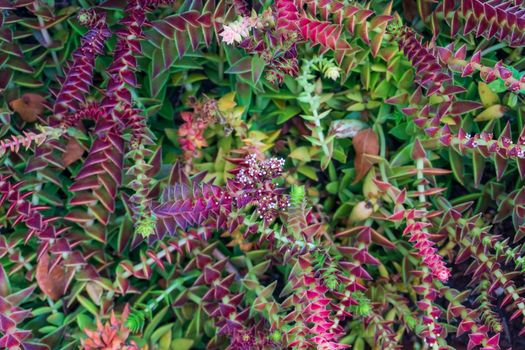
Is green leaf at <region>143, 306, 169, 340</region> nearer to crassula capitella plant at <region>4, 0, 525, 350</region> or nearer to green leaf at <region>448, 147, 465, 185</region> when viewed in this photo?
crassula capitella plant at <region>4, 0, 525, 350</region>

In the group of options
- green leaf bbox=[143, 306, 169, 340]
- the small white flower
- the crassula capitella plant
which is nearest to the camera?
the small white flower

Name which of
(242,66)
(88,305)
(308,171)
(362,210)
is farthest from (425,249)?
(88,305)

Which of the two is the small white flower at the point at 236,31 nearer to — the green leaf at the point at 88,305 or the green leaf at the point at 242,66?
the green leaf at the point at 242,66

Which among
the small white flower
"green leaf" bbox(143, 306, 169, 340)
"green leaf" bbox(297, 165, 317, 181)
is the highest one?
the small white flower

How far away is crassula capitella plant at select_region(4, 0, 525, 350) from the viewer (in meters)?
2.31

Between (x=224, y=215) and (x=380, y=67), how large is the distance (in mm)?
918

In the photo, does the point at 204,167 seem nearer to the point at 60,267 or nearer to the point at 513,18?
the point at 60,267

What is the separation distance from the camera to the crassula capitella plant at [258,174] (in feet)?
7.59

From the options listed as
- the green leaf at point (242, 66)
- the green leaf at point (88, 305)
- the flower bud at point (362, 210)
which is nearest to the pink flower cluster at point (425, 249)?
the flower bud at point (362, 210)

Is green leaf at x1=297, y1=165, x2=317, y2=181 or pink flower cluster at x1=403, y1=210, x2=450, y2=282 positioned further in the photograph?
green leaf at x1=297, y1=165, x2=317, y2=181

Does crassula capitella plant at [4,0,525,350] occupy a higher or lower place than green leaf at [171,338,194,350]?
higher

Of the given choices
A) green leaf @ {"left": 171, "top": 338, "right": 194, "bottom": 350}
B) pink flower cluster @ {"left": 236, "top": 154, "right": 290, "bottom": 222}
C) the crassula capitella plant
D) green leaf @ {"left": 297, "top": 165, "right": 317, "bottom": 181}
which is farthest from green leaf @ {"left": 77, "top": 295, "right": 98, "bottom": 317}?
green leaf @ {"left": 297, "top": 165, "right": 317, "bottom": 181}

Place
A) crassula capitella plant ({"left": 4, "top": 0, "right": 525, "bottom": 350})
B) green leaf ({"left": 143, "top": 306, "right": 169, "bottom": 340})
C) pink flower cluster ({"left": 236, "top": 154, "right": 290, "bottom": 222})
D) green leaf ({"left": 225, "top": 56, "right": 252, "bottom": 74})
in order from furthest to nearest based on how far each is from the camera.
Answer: green leaf ({"left": 143, "top": 306, "right": 169, "bottom": 340}) → green leaf ({"left": 225, "top": 56, "right": 252, "bottom": 74}) → crassula capitella plant ({"left": 4, "top": 0, "right": 525, "bottom": 350}) → pink flower cluster ({"left": 236, "top": 154, "right": 290, "bottom": 222})

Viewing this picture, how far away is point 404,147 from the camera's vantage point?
2.61 m
